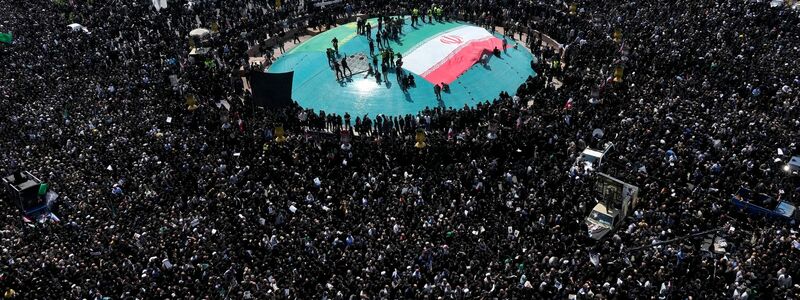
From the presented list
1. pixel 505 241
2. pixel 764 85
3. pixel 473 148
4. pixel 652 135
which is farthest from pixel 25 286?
pixel 764 85

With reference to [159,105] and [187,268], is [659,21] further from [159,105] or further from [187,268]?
[187,268]

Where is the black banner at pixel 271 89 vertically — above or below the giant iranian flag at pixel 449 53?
above

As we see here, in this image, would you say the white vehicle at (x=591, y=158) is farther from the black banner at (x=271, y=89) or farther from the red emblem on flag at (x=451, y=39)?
the red emblem on flag at (x=451, y=39)

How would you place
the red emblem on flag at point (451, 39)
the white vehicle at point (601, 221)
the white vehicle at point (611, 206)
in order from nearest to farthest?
the white vehicle at point (601, 221)
the white vehicle at point (611, 206)
the red emblem on flag at point (451, 39)

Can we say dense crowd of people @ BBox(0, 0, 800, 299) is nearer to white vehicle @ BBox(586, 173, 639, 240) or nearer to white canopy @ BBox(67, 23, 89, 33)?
white vehicle @ BBox(586, 173, 639, 240)

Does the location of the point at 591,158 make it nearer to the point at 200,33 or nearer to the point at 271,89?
the point at 271,89

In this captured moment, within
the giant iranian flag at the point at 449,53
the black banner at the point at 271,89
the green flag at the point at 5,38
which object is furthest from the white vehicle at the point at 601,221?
the green flag at the point at 5,38

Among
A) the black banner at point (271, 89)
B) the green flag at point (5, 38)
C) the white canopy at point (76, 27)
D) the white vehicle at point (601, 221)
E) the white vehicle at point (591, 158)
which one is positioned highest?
the green flag at point (5, 38)

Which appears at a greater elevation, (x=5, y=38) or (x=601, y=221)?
(x=5, y=38)

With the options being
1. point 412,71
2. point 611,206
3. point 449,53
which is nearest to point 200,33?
point 412,71
